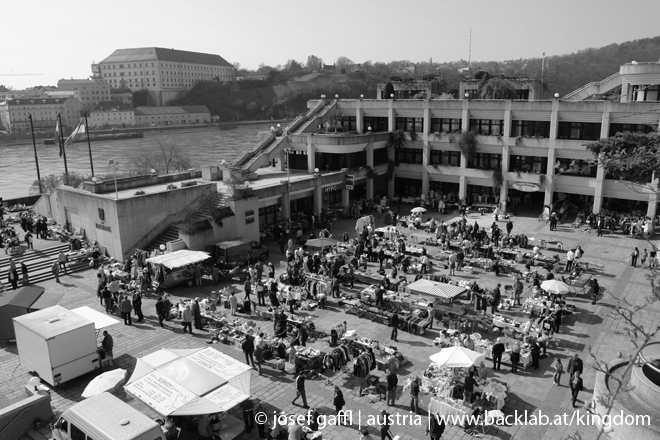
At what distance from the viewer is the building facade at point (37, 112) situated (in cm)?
13712

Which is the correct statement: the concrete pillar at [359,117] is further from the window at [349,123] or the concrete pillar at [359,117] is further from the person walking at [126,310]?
the person walking at [126,310]

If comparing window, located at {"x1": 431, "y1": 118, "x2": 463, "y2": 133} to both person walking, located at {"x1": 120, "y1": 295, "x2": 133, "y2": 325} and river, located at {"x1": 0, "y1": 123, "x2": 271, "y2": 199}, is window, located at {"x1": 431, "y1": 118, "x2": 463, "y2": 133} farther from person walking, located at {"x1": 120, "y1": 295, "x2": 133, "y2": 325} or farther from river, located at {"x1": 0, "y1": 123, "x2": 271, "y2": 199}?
river, located at {"x1": 0, "y1": 123, "x2": 271, "y2": 199}

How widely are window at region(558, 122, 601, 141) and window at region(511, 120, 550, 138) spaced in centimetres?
108

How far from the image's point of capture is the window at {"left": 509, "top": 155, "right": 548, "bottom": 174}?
126 ft

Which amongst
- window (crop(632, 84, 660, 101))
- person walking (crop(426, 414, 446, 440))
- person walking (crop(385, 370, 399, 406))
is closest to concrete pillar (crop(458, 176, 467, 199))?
window (crop(632, 84, 660, 101))

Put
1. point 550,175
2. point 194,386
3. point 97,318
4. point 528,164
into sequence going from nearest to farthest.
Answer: point 194,386 < point 97,318 < point 550,175 < point 528,164

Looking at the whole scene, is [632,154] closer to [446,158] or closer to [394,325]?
[394,325]

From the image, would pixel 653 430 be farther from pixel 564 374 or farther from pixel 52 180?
pixel 52 180

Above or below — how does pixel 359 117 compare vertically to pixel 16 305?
above

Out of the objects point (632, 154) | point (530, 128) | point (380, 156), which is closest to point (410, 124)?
point (380, 156)

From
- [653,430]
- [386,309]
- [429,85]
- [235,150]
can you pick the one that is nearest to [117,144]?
[235,150]

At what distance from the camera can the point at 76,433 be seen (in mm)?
11578

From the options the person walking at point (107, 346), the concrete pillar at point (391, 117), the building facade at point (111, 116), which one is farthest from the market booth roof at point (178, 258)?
the building facade at point (111, 116)

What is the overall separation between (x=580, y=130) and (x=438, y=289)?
2295cm
